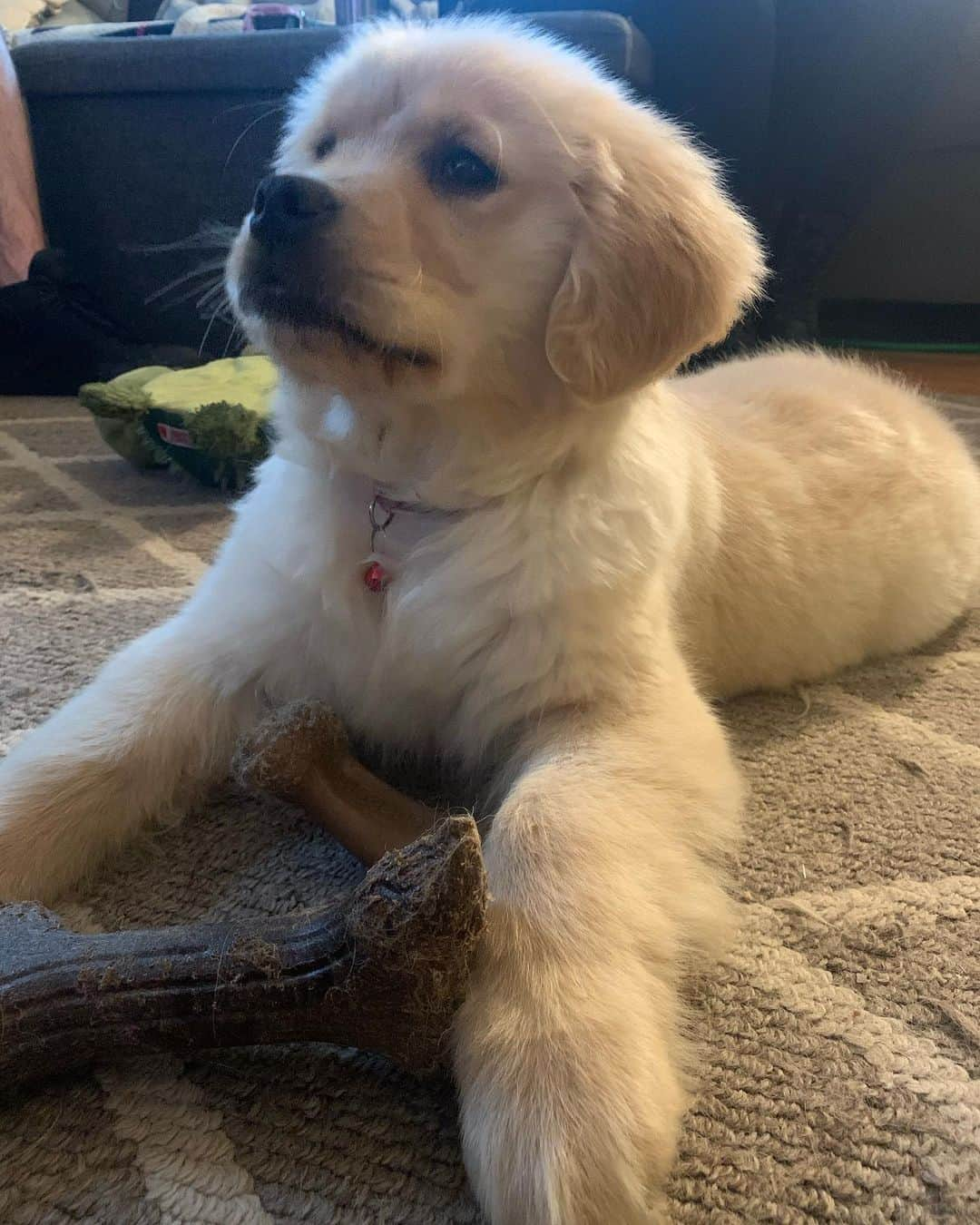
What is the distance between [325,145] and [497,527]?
0.65 metres

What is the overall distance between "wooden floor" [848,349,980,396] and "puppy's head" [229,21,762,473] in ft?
11.1

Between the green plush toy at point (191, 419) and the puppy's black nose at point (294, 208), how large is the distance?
128cm

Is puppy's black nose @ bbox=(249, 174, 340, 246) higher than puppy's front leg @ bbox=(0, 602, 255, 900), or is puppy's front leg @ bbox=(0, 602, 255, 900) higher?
puppy's black nose @ bbox=(249, 174, 340, 246)

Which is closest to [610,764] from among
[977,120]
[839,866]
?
[839,866]

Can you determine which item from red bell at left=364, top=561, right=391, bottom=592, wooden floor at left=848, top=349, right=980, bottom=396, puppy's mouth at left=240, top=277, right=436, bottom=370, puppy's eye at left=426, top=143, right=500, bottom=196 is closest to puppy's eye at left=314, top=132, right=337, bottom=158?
puppy's eye at left=426, top=143, right=500, bottom=196

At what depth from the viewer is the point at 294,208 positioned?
43.9 inches

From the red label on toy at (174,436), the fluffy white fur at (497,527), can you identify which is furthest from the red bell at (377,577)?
the red label on toy at (174,436)

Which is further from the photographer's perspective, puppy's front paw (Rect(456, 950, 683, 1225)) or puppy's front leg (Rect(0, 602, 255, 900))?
puppy's front leg (Rect(0, 602, 255, 900))

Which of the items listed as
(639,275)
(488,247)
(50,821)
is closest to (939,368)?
(639,275)

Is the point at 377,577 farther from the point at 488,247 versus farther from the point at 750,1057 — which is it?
the point at 750,1057

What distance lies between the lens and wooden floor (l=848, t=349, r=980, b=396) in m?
4.42

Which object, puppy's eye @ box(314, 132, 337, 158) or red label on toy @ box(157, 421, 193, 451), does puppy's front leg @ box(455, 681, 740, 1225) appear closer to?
puppy's eye @ box(314, 132, 337, 158)

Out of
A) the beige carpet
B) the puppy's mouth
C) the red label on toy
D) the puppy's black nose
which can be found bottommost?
the red label on toy

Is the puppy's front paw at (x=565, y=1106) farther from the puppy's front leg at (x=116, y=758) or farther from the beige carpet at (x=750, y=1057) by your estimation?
the puppy's front leg at (x=116, y=758)
